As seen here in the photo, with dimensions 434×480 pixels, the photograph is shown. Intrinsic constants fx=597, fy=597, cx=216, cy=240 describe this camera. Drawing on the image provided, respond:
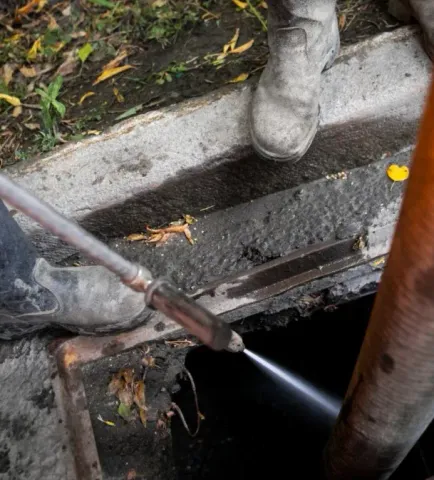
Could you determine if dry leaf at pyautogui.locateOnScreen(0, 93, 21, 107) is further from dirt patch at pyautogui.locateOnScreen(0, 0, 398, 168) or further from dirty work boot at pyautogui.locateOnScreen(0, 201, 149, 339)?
dirty work boot at pyautogui.locateOnScreen(0, 201, 149, 339)

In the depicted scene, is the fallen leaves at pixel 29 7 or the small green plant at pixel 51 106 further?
the fallen leaves at pixel 29 7

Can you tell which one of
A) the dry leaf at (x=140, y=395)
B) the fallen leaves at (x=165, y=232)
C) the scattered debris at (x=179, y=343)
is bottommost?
the dry leaf at (x=140, y=395)

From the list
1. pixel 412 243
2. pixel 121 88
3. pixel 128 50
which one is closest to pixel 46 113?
pixel 121 88

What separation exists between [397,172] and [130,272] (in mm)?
1471

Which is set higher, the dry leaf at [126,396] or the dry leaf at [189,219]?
the dry leaf at [189,219]

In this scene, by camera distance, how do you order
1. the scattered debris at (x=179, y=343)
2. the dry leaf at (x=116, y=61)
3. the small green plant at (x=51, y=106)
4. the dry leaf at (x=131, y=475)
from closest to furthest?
1. the dry leaf at (x=131, y=475)
2. the scattered debris at (x=179, y=343)
3. the small green plant at (x=51, y=106)
4. the dry leaf at (x=116, y=61)

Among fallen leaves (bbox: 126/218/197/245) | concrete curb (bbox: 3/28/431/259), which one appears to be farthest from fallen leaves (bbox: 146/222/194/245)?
concrete curb (bbox: 3/28/431/259)

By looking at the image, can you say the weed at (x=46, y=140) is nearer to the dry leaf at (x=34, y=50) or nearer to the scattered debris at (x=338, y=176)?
the dry leaf at (x=34, y=50)

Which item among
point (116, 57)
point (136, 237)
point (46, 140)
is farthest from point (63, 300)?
point (116, 57)

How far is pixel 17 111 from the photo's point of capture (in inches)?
99.0

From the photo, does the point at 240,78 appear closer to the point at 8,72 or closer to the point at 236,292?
the point at 236,292

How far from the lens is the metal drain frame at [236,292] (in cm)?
194

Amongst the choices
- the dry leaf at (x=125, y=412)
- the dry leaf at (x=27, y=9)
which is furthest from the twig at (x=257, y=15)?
the dry leaf at (x=125, y=412)

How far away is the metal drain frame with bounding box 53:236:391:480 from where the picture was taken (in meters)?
1.94
